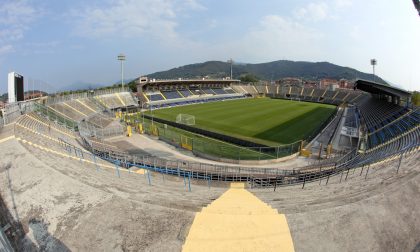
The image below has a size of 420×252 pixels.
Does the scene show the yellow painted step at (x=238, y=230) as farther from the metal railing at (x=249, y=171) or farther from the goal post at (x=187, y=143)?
the goal post at (x=187, y=143)

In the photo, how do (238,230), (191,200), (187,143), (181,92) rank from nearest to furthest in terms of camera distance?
(238,230), (191,200), (187,143), (181,92)

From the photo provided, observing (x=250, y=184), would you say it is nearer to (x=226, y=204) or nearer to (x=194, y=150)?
(x=226, y=204)

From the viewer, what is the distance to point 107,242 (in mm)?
6867

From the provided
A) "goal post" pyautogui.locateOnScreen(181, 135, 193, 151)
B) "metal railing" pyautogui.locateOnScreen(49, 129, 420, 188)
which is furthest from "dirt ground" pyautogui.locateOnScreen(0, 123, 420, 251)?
"goal post" pyautogui.locateOnScreen(181, 135, 193, 151)

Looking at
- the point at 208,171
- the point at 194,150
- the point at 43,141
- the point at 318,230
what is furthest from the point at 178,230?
the point at 194,150

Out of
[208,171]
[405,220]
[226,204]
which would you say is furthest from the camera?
[208,171]

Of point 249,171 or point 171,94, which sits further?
point 171,94

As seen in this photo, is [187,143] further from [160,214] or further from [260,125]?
[160,214]

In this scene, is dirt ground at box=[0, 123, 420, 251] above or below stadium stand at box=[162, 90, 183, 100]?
below

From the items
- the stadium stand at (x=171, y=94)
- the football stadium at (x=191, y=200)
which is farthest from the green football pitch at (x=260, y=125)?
the stadium stand at (x=171, y=94)

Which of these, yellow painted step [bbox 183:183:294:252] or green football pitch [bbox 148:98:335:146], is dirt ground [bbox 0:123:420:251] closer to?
yellow painted step [bbox 183:183:294:252]

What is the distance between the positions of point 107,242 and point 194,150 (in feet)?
58.7

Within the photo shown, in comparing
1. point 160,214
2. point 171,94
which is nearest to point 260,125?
point 160,214

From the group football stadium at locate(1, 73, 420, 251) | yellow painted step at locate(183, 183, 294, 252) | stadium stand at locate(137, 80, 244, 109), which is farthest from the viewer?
stadium stand at locate(137, 80, 244, 109)
